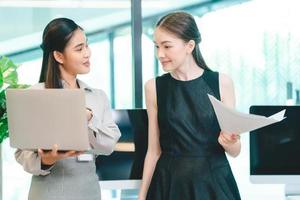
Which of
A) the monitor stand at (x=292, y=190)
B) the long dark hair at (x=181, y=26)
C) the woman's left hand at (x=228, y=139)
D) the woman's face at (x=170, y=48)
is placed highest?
the long dark hair at (x=181, y=26)

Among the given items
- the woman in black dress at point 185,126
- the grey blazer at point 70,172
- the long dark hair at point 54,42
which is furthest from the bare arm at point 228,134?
the long dark hair at point 54,42

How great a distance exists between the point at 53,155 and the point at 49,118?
0.41ft

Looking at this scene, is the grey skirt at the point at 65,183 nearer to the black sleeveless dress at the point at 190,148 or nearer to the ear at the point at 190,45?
the black sleeveless dress at the point at 190,148

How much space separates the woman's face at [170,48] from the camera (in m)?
1.74

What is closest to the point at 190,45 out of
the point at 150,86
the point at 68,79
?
the point at 150,86

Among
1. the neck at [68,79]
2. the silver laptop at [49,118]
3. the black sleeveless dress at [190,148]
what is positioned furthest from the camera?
the black sleeveless dress at [190,148]

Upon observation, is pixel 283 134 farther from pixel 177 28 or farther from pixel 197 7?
pixel 197 7

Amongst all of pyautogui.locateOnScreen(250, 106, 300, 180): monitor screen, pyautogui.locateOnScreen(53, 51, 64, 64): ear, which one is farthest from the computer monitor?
pyautogui.locateOnScreen(53, 51, 64, 64): ear

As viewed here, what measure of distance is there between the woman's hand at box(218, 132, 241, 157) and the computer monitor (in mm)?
334

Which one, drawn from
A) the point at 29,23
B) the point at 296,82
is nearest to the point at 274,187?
the point at 296,82

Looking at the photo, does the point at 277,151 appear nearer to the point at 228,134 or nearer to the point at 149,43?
the point at 228,134

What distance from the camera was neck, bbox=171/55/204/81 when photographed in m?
1.83

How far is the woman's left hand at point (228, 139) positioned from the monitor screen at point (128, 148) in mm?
466

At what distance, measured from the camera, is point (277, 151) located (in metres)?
2.06
